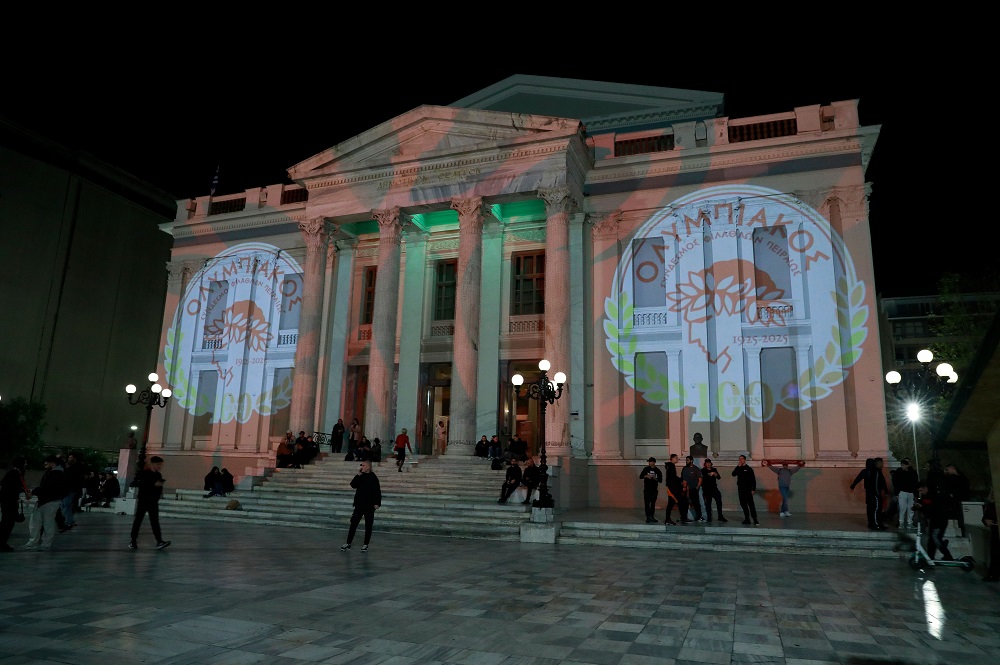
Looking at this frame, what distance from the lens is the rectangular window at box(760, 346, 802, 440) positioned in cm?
1984

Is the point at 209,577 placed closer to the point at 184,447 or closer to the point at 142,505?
the point at 142,505

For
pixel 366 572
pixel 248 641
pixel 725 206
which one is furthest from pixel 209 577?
pixel 725 206

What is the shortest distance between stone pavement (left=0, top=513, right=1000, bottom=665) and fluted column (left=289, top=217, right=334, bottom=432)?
1205 cm

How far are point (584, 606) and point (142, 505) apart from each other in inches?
310

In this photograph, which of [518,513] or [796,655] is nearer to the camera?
[796,655]

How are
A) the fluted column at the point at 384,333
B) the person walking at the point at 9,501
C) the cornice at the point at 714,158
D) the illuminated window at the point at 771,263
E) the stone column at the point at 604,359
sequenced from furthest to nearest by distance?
the fluted column at the point at 384,333 < the stone column at the point at 604,359 < the illuminated window at the point at 771,263 < the cornice at the point at 714,158 < the person walking at the point at 9,501

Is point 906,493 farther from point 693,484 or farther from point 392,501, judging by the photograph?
point 392,501

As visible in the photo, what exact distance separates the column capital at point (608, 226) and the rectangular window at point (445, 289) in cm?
594

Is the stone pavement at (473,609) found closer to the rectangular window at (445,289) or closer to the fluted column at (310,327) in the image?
the fluted column at (310,327)

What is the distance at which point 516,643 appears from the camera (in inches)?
208

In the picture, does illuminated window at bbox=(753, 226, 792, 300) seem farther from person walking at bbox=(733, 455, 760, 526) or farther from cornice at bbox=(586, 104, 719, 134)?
cornice at bbox=(586, 104, 719, 134)

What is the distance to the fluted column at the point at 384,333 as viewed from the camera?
69.6ft

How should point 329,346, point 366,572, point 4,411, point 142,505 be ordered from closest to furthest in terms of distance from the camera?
point 366,572 → point 142,505 → point 329,346 → point 4,411

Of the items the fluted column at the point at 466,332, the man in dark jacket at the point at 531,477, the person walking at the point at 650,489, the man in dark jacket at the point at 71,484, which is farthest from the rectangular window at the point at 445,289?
the man in dark jacket at the point at 71,484
